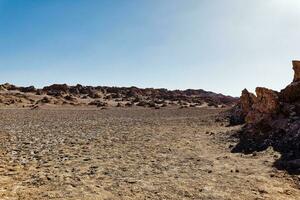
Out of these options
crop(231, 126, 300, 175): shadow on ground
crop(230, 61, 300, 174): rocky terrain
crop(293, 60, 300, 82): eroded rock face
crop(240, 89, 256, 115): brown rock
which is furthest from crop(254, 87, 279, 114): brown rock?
crop(240, 89, 256, 115): brown rock

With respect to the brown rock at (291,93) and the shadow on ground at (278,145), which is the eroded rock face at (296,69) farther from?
the shadow on ground at (278,145)

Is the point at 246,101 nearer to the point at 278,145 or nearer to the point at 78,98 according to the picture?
the point at 278,145

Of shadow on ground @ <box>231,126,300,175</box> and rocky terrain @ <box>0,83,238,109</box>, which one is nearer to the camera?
shadow on ground @ <box>231,126,300,175</box>

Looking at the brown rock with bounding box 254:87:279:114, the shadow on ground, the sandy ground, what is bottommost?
the sandy ground

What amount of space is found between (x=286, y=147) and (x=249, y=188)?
698 centimetres

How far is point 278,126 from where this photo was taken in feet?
73.4

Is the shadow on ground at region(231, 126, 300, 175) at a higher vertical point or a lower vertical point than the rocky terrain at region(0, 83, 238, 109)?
lower

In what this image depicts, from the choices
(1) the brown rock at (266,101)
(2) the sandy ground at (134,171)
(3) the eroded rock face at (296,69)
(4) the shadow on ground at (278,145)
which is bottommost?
(2) the sandy ground at (134,171)

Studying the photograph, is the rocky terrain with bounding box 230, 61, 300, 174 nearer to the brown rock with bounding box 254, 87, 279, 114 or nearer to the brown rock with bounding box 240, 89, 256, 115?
the brown rock with bounding box 254, 87, 279, 114

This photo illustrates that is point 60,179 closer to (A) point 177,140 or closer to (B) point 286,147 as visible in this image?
(B) point 286,147

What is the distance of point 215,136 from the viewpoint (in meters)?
26.4

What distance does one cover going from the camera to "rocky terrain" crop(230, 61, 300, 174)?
1767 centimetres

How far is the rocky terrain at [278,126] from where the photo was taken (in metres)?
17.7

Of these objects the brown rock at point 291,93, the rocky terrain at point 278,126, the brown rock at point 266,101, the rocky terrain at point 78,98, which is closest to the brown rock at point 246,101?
the rocky terrain at point 278,126
